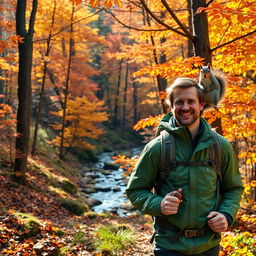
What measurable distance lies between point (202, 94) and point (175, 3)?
33.4ft

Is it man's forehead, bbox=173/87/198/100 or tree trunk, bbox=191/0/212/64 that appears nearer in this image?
man's forehead, bbox=173/87/198/100

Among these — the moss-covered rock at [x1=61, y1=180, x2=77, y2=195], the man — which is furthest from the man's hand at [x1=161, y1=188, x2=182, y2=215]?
the moss-covered rock at [x1=61, y1=180, x2=77, y2=195]

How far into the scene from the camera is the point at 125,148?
2939cm

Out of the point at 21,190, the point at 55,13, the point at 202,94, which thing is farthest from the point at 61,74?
the point at 202,94

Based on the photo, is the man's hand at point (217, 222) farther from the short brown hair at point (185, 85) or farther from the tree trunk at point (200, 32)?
the tree trunk at point (200, 32)

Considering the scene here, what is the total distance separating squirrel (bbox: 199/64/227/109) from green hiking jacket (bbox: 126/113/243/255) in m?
0.33

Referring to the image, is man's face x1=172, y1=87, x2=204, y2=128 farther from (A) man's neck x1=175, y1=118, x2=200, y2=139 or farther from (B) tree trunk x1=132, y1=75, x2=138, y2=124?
(B) tree trunk x1=132, y1=75, x2=138, y2=124

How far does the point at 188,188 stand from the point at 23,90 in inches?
332

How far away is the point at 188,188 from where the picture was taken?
6.58ft

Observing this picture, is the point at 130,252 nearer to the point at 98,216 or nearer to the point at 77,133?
the point at 98,216

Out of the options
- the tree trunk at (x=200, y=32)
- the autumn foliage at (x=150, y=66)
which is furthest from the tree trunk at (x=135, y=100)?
the tree trunk at (x=200, y=32)

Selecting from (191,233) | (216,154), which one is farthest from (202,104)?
(191,233)

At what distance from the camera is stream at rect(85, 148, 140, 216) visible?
12.8 meters

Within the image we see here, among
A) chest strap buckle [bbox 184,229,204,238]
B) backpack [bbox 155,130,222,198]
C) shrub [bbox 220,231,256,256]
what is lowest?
shrub [bbox 220,231,256,256]
